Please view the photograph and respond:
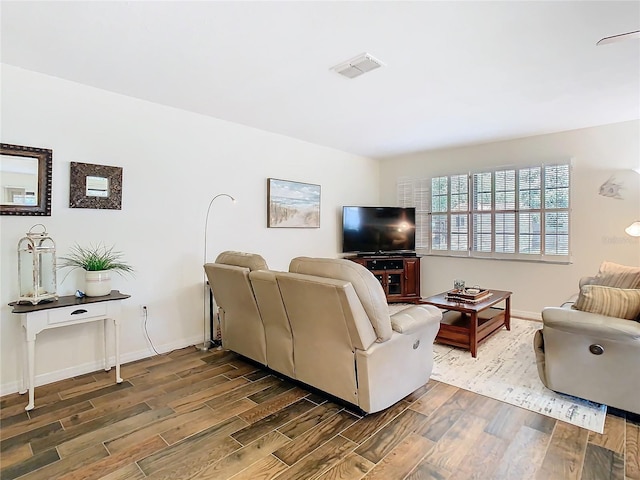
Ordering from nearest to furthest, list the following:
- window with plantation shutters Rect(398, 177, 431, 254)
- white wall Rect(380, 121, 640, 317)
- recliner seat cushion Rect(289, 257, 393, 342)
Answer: recliner seat cushion Rect(289, 257, 393, 342)
white wall Rect(380, 121, 640, 317)
window with plantation shutters Rect(398, 177, 431, 254)

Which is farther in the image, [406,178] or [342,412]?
[406,178]

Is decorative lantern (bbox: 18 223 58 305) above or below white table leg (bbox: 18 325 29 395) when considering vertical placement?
above

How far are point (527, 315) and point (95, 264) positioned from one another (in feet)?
17.6

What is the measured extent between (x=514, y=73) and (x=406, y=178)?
3409 millimetres

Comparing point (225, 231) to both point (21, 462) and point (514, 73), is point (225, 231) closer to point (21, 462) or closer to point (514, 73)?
point (21, 462)

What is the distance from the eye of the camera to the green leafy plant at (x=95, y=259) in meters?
3.09

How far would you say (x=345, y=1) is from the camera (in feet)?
6.63

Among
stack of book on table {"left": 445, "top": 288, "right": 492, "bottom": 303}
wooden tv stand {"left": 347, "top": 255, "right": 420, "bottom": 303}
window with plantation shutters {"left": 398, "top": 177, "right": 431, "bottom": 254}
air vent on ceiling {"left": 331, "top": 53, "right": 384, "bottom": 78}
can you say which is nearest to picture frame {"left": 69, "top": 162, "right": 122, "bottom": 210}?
air vent on ceiling {"left": 331, "top": 53, "right": 384, "bottom": 78}

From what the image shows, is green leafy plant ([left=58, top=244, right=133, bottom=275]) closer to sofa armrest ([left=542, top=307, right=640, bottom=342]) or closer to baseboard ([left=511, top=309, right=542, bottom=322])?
sofa armrest ([left=542, top=307, right=640, bottom=342])

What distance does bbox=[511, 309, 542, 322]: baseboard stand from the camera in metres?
4.96

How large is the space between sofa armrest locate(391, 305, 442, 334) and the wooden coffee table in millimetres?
950

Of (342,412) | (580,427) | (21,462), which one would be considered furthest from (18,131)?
(580,427)

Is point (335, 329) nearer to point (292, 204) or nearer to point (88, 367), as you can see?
point (88, 367)

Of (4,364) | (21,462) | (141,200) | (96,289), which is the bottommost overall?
(21,462)
